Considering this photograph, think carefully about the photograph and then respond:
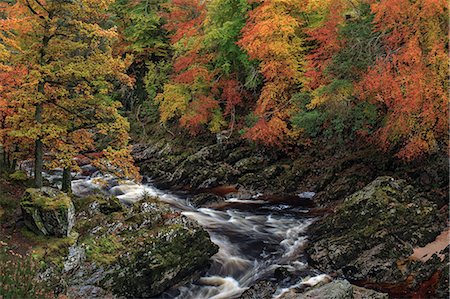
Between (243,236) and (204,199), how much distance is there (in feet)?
14.5

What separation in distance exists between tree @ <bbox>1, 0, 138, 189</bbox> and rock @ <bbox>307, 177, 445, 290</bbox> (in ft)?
23.9

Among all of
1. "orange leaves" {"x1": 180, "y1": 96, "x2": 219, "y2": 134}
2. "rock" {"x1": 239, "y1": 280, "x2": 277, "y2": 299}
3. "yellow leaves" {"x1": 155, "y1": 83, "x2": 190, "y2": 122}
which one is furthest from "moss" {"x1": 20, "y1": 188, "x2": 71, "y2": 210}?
"yellow leaves" {"x1": 155, "y1": 83, "x2": 190, "y2": 122}

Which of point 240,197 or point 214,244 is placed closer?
point 214,244

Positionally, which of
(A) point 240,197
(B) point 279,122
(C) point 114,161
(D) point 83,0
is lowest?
(A) point 240,197

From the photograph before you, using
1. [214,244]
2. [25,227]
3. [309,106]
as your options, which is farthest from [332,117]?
[25,227]

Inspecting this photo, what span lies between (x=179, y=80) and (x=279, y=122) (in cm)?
905

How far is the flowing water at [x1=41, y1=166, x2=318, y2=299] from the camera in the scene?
11.7 metres

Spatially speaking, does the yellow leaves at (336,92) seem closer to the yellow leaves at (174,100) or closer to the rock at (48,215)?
the yellow leaves at (174,100)

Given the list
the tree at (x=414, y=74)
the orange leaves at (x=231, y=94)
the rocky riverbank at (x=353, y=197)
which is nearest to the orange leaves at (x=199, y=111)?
the orange leaves at (x=231, y=94)

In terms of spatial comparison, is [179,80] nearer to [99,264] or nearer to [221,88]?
[221,88]

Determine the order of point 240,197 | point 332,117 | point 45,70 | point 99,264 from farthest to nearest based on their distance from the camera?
1. point 240,197
2. point 332,117
3. point 45,70
4. point 99,264

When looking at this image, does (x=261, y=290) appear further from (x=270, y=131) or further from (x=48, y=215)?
(x=270, y=131)

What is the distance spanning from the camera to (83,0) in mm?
12398

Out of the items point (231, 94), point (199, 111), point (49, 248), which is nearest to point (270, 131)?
point (231, 94)
